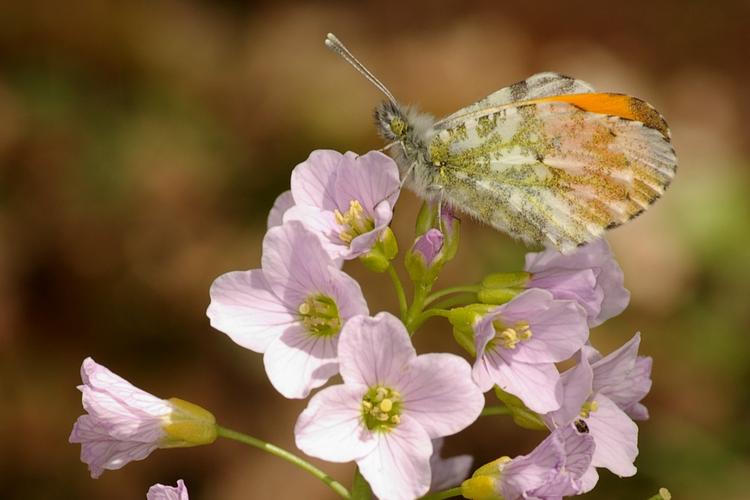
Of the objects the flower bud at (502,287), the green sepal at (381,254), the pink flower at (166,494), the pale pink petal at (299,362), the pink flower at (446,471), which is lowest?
the pink flower at (446,471)

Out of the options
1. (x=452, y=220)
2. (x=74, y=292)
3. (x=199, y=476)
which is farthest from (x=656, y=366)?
(x=74, y=292)

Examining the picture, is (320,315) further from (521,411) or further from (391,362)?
(521,411)

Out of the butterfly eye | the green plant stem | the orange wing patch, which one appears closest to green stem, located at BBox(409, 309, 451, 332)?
the green plant stem

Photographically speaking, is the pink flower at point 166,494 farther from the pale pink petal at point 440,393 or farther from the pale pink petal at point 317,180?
the pale pink petal at point 317,180

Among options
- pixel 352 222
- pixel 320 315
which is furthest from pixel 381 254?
pixel 320 315

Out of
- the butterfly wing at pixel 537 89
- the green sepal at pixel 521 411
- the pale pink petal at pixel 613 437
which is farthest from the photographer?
the butterfly wing at pixel 537 89

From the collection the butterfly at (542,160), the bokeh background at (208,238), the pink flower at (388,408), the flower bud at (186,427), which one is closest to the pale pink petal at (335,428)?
the pink flower at (388,408)

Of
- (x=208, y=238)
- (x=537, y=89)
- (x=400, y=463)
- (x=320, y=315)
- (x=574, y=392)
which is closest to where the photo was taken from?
(x=400, y=463)
